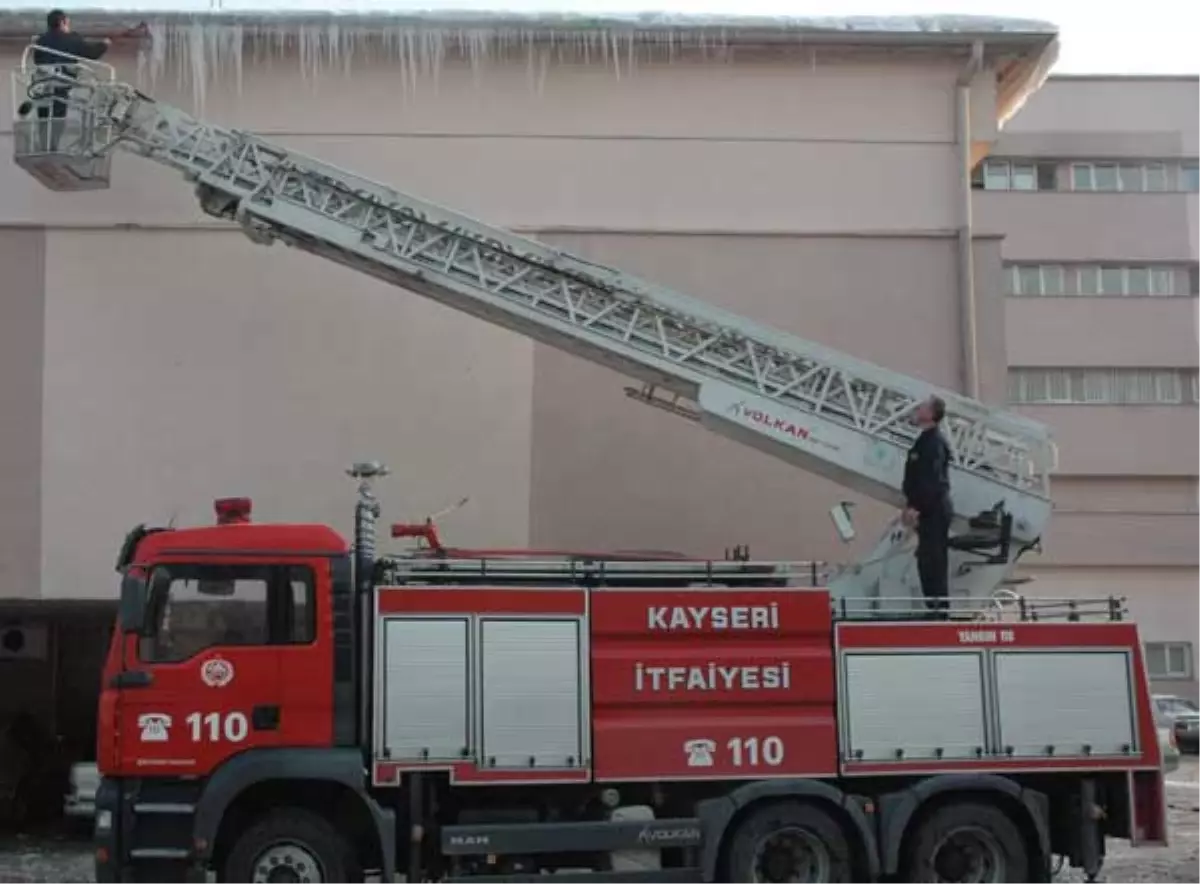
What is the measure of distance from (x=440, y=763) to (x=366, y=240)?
15.2 feet

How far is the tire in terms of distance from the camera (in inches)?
343

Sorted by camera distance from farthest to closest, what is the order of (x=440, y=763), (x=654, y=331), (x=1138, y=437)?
(x=1138, y=437)
(x=654, y=331)
(x=440, y=763)

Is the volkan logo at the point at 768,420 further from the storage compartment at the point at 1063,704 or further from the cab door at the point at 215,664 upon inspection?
the cab door at the point at 215,664

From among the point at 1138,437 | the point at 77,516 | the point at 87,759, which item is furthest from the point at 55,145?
the point at 1138,437

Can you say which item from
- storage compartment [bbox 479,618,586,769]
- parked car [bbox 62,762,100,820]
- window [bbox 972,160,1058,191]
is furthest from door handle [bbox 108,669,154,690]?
window [bbox 972,160,1058,191]

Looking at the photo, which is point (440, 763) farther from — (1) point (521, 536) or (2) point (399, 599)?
(1) point (521, 536)

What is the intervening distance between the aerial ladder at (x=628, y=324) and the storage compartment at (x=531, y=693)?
2.36 meters

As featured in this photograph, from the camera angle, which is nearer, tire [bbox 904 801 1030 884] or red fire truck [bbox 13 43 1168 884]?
red fire truck [bbox 13 43 1168 884]

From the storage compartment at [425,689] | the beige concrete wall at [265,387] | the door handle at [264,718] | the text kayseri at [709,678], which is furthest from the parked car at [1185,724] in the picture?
the door handle at [264,718]

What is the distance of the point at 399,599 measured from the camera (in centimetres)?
847

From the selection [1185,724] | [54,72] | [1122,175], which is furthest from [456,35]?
[1122,175]

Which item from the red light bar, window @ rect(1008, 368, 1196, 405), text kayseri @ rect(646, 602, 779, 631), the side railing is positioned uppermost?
window @ rect(1008, 368, 1196, 405)

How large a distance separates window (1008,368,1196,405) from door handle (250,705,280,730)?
27.8m

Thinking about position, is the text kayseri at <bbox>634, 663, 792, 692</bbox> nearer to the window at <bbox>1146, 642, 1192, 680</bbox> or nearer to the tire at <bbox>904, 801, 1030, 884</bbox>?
the tire at <bbox>904, 801, 1030, 884</bbox>
